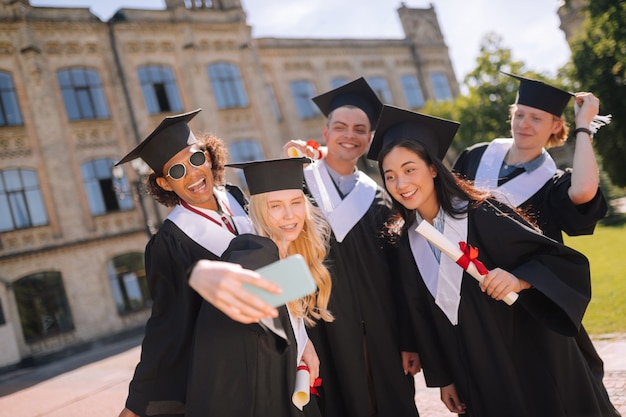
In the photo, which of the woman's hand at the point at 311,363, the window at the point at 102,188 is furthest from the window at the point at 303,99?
the woman's hand at the point at 311,363

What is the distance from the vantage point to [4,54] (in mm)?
17797

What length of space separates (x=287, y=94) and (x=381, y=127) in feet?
72.7

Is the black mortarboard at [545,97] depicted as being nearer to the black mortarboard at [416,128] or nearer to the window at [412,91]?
the black mortarboard at [416,128]

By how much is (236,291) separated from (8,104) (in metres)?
19.7

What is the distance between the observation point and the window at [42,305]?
16875 millimetres

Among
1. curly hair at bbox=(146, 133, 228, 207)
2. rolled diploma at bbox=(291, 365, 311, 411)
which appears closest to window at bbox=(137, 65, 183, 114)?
curly hair at bbox=(146, 133, 228, 207)

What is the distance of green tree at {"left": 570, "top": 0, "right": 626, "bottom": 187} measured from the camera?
15541mm

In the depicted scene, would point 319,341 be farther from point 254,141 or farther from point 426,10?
point 426,10

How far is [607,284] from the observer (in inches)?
350

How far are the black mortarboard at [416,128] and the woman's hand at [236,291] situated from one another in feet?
6.27

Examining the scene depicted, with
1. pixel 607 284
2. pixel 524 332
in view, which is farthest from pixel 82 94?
A: pixel 524 332

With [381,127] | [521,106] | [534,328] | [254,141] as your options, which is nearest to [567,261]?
[534,328]

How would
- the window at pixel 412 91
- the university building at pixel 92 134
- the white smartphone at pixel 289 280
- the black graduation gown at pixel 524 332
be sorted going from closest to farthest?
the white smartphone at pixel 289 280 → the black graduation gown at pixel 524 332 → the university building at pixel 92 134 → the window at pixel 412 91

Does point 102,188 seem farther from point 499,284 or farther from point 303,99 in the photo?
point 499,284
